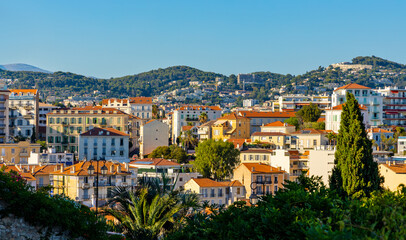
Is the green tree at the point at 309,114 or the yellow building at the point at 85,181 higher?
the green tree at the point at 309,114

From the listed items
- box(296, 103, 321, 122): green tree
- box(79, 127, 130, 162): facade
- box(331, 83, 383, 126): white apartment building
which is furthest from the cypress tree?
box(331, 83, 383, 126): white apartment building

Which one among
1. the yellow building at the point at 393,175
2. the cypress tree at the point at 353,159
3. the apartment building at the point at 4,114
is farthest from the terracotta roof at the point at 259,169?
the apartment building at the point at 4,114

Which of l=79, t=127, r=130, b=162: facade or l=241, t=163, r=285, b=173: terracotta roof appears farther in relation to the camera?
l=79, t=127, r=130, b=162: facade

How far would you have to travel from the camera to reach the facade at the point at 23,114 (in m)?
93.0

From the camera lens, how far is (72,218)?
41.2ft

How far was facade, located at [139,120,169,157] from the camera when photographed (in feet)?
291

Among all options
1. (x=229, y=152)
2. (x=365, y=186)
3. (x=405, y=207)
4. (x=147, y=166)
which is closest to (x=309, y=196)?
(x=405, y=207)

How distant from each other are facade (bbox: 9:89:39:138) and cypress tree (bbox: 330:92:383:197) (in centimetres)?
7471

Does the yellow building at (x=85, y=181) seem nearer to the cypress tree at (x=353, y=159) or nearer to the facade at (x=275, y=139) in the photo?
the cypress tree at (x=353, y=159)

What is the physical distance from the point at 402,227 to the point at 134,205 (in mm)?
8055

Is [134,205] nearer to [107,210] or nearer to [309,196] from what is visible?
[107,210]

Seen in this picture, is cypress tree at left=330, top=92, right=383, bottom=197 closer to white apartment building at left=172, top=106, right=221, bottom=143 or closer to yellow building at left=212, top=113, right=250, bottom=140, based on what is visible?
yellow building at left=212, top=113, right=250, bottom=140

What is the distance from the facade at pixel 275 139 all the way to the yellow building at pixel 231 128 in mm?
7692

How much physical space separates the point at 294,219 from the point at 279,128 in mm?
79297
